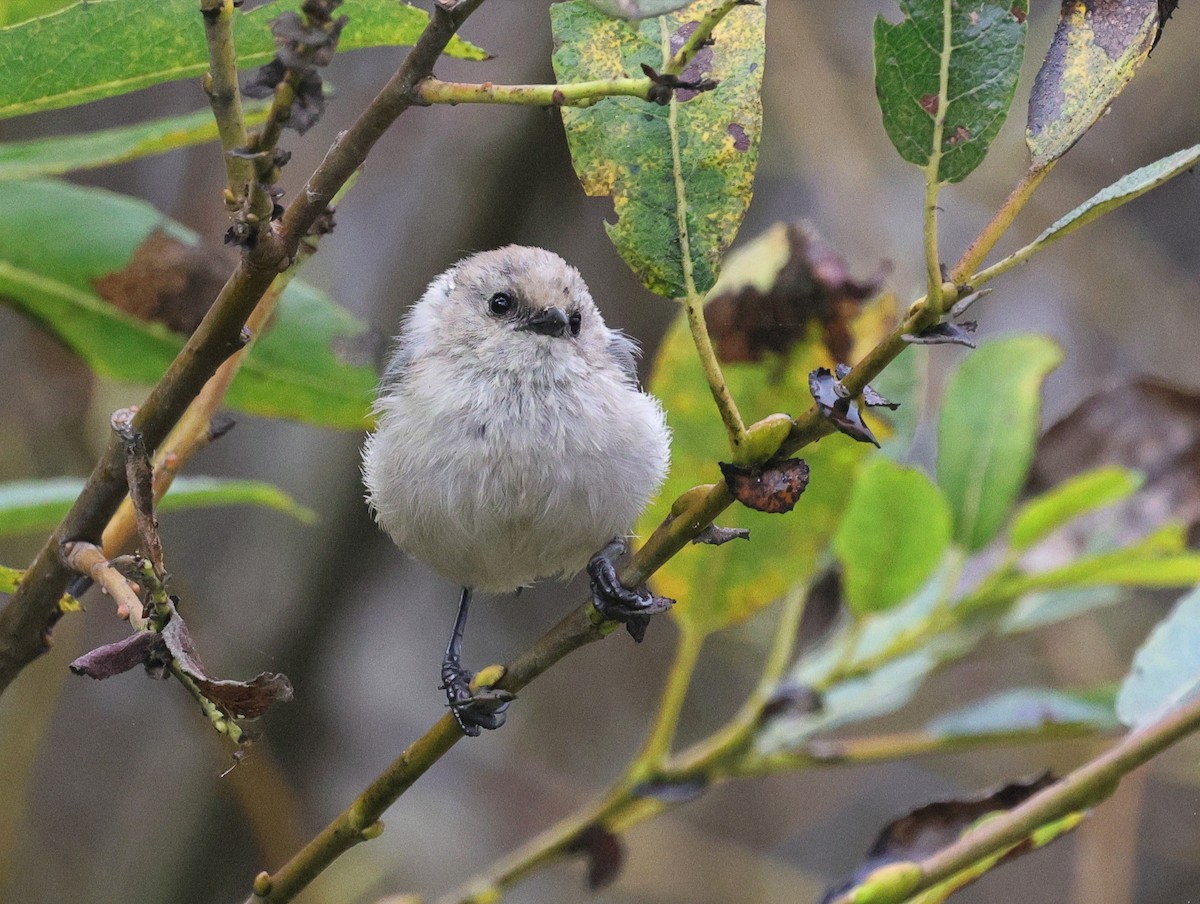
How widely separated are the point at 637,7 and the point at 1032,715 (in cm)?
140

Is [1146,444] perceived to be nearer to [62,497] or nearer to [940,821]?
[940,821]

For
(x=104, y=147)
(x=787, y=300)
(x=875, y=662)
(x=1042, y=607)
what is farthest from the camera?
(x=1042, y=607)

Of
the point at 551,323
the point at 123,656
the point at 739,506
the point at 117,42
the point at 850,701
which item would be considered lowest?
the point at 123,656

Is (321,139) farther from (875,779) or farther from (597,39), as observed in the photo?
(597,39)

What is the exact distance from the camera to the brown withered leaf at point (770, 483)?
94 centimetres

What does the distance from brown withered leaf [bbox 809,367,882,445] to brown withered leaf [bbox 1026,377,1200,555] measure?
45.8 inches

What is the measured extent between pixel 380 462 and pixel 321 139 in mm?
2496

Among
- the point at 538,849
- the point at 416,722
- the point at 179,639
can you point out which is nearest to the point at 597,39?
the point at 179,639

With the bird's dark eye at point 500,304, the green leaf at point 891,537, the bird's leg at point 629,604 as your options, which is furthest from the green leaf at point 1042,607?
the bird's dark eye at point 500,304

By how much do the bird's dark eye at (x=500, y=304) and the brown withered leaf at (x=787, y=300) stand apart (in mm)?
630

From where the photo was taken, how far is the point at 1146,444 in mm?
1941

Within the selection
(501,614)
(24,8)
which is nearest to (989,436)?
(24,8)

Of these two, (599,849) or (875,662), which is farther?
(875,662)

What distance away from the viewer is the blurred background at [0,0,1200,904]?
3625mm
